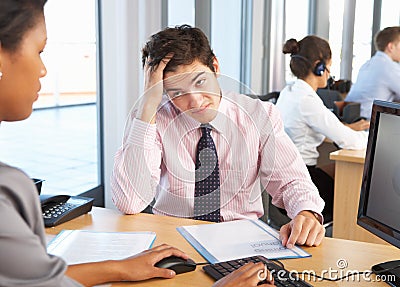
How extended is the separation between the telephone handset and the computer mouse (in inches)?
18.6

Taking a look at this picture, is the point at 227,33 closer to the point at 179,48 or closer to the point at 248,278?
the point at 179,48

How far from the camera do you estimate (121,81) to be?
138 inches

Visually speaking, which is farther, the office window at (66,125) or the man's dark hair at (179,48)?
the office window at (66,125)

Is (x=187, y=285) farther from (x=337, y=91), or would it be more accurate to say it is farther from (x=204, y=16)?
(x=337, y=91)

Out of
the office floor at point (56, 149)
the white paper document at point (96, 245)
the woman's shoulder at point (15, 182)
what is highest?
the woman's shoulder at point (15, 182)

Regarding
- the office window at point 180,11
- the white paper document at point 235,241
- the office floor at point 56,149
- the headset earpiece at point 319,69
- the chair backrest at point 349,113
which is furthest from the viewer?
the chair backrest at point 349,113

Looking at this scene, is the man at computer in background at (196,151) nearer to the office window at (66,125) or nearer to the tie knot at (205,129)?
the tie knot at (205,129)

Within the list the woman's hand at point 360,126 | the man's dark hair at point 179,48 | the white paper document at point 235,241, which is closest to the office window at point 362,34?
the woman's hand at point 360,126

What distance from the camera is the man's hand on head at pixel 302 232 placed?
1.52 m

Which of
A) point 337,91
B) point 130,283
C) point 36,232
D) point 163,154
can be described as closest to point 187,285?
point 130,283

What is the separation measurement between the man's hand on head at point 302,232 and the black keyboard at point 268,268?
0.50ft

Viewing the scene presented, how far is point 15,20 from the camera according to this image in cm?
86

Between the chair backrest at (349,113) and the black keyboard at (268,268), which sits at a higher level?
the black keyboard at (268,268)

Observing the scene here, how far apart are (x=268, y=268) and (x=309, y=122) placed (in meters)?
2.06
